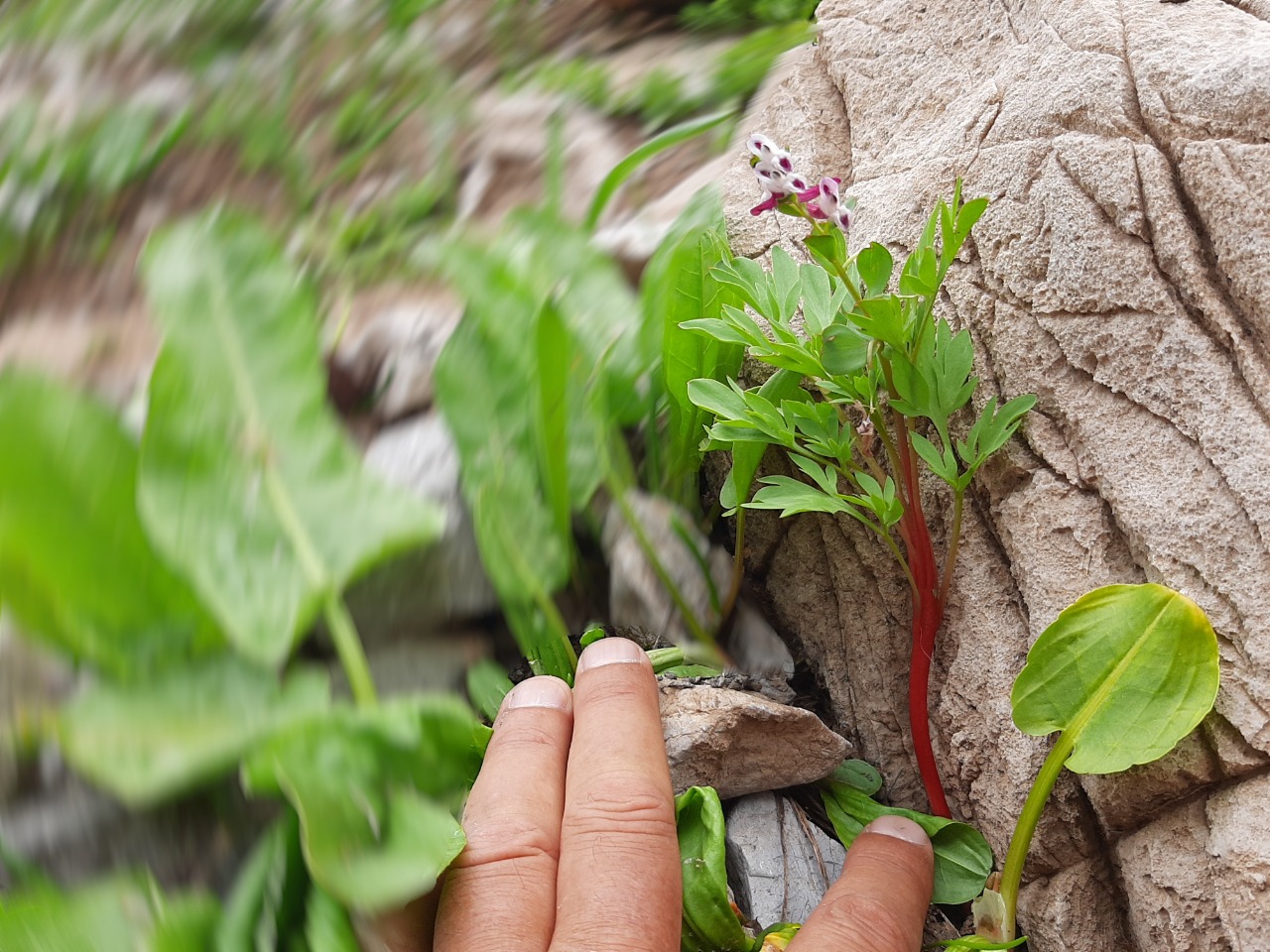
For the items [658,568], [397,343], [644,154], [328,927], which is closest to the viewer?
[328,927]

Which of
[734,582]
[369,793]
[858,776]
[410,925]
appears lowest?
[858,776]

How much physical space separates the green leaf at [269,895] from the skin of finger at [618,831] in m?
0.19

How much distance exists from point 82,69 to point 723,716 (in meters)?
1.24

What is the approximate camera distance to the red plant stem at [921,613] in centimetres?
82

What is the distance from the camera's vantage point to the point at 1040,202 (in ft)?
2.72

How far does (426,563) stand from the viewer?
2.79ft

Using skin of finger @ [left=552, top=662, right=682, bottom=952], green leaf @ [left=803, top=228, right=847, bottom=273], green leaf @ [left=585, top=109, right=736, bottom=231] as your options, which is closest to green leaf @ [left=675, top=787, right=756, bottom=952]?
skin of finger @ [left=552, top=662, right=682, bottom=952]

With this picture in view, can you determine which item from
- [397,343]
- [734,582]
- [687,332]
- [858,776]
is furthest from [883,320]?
[397,343]

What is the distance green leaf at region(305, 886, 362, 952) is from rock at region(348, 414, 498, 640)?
27 centimetres

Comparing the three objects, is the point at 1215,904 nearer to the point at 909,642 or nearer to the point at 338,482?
A: the point at 909,642

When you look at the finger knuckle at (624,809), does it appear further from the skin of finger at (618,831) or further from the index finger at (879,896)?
the index finger at (879,896)

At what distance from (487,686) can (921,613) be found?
17.2 inches

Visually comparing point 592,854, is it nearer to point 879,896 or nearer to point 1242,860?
point 879,896

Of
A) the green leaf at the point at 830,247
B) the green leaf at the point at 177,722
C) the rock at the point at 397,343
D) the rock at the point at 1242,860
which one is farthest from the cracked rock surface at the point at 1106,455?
the green leaf at the point at 177,722
